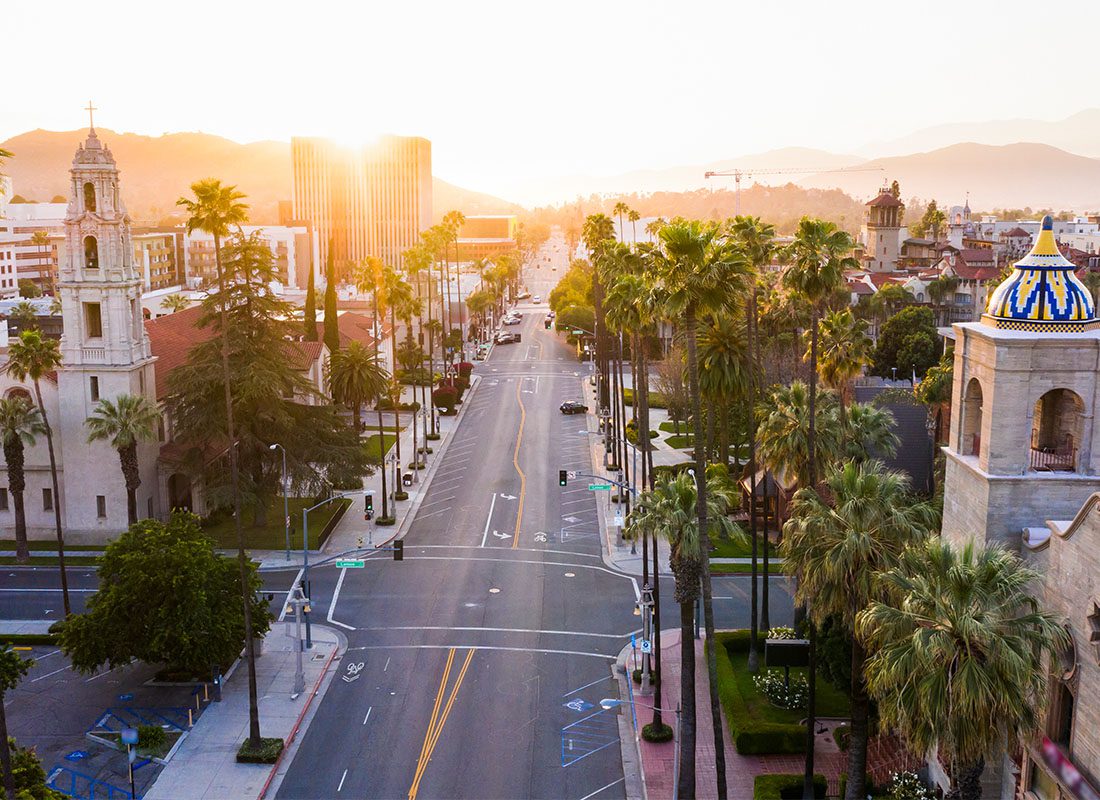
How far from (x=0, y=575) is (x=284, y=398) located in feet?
61.4

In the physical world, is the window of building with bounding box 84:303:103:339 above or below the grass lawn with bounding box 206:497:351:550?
above

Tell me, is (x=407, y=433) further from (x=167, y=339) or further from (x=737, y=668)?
(x=737, y=668)

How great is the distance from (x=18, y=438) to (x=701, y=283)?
4222cm

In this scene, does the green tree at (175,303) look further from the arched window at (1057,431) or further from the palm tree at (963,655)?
the palm tree at (963,655)

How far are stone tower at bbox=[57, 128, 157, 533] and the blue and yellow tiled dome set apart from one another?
4821 cm

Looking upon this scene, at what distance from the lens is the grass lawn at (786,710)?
39562mm

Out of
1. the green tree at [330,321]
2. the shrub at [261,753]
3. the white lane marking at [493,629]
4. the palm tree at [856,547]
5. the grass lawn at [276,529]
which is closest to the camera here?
the palm tree at [856,547]

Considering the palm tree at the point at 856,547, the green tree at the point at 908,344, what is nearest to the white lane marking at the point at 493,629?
the palm tree at the point at 856,547

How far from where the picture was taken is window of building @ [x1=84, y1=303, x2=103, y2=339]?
60.5 metres

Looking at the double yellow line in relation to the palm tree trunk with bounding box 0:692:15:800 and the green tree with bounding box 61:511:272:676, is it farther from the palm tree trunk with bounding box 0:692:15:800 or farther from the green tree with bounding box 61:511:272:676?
the palm tree trunk with bounding box 0:692:15:800

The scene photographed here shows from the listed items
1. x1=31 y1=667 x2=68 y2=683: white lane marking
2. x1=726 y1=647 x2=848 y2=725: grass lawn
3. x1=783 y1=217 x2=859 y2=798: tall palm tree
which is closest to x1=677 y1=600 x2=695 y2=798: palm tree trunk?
x1=726 y1=647 x2=848 y2=725: grass lawn

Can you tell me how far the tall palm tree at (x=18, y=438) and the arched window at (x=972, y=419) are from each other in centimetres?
4753

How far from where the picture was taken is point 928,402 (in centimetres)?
6469

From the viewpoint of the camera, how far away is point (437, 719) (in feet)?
131
